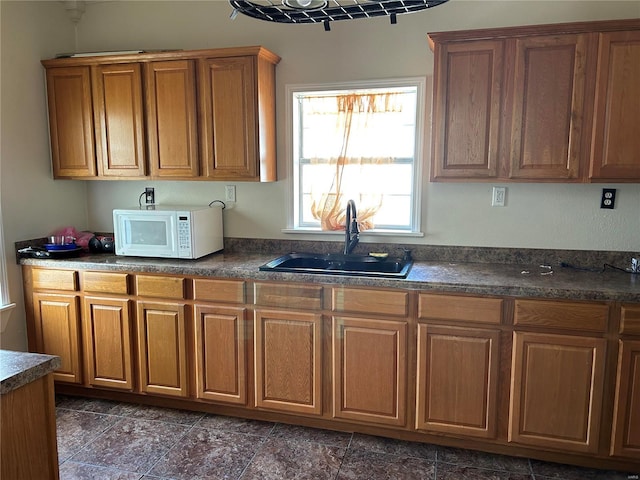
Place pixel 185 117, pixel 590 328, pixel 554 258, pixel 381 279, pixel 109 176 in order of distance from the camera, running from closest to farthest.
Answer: pixel 590 328 < pixel 381 279 < pixel 554 258 < pixel 185 117 < pixel 109 176

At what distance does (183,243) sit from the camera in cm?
293

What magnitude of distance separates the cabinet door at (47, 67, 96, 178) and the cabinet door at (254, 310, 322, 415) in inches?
64.6

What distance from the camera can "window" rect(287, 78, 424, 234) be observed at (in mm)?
3027

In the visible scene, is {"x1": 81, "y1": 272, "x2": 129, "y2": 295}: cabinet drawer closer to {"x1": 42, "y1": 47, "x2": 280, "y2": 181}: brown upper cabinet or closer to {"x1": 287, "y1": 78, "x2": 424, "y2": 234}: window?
{"x1": 42, "y1": 47, "x2": 280, "y2": 181}: brown upper cabinet

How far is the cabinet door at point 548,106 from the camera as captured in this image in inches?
95.6

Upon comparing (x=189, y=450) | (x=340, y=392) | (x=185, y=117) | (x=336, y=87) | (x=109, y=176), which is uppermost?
(x=336, y=87)

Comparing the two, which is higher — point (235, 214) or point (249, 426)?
point (235, 214)

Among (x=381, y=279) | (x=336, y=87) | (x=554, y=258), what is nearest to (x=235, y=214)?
(x=336, y=87)

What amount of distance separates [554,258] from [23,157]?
3337 millimetres

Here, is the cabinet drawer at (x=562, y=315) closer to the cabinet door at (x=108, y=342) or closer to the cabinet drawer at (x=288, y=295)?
the cabinet drawer at (x=288, y=295)

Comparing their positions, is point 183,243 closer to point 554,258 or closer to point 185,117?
point 185,117

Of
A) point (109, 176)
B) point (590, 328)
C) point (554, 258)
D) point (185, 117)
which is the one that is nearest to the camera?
point (590, 328)

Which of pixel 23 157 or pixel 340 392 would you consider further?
pixel 23 157

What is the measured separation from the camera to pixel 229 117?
294cm
